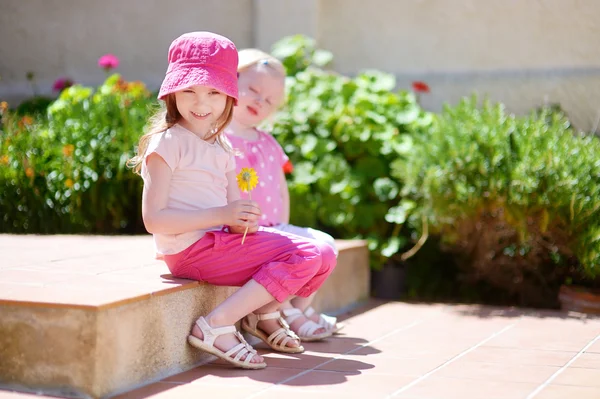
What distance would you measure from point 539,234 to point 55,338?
277cm

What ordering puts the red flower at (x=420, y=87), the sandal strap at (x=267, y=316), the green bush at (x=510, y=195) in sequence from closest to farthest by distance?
the sandal strap at (x=267, y=316)
the green bush at (x=510, y=195)
the red flower at (x=420, y=87)

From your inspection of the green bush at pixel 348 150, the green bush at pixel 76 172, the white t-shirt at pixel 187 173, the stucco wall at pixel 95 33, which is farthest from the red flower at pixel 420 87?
the white t-shirt at pixel 187 173

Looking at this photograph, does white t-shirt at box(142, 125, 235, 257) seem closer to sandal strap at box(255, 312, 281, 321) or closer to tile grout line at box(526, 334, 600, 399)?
sandal strap at box(255, 312, 281, 321)

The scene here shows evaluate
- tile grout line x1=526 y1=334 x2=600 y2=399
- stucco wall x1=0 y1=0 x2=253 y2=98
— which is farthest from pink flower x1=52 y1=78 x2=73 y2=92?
tile grout line x1=526 y1=334 x2=600 y2=399

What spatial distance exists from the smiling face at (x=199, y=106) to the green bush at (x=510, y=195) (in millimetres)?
1750

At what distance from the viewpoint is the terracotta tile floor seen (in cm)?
292

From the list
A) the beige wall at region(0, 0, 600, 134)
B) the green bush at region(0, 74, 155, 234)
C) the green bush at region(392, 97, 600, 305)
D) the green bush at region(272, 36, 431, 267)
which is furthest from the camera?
the beige wall at region(0, 0, 600, 134)

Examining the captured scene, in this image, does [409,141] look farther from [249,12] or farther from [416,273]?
[249,12]

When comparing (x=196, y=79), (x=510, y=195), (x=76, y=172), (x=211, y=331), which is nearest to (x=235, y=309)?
(x=211, y=331)

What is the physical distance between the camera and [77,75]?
7.56 meters

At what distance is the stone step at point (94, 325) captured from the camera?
2783 mm

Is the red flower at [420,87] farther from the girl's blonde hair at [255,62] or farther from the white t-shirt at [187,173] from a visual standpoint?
the white t-shirt at [187,173]

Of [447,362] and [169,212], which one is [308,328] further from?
[169,212]

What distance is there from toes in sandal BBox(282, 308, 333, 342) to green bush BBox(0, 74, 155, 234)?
1.99 metres
